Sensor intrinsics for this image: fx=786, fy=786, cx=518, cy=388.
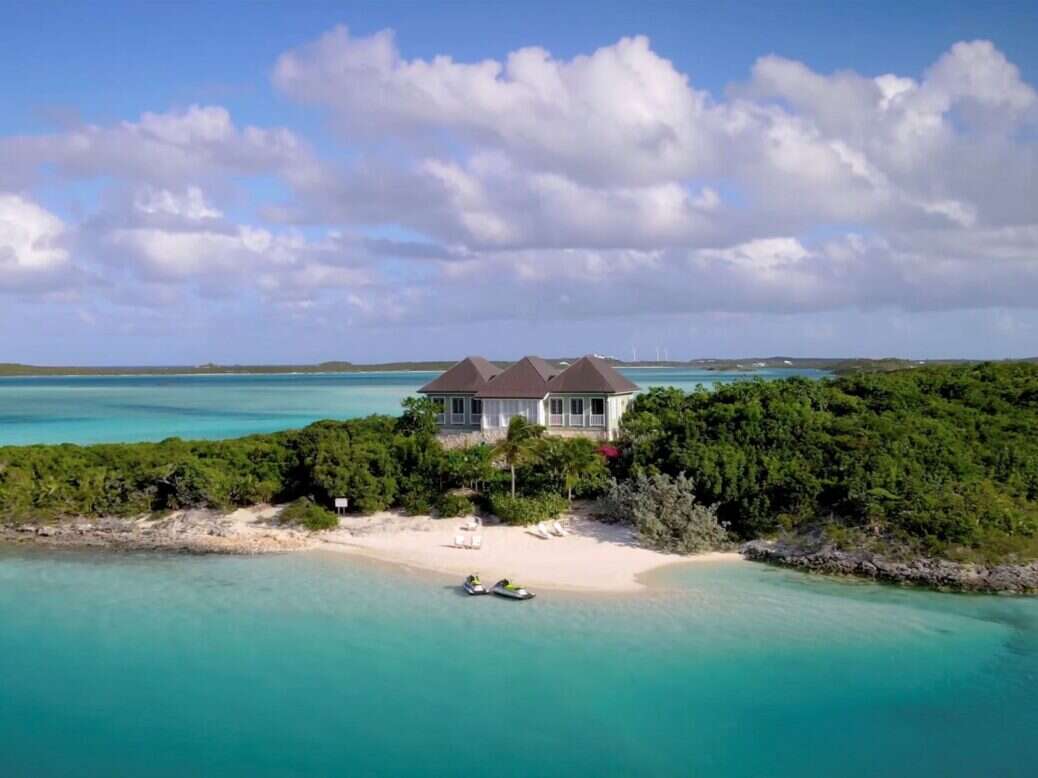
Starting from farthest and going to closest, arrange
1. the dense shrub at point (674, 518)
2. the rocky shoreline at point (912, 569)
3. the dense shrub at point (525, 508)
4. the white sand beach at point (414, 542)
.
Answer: the dense shrub at point (525, 508), the dense shrub at point (674, 518), the white sand beach at point (414, 542), the rocky shoreline at point (912, 569)

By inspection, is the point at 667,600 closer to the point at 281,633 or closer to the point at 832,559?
the point at 832,559

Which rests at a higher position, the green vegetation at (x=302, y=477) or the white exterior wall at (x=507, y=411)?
the white exterior wall at (x=507, y=411)

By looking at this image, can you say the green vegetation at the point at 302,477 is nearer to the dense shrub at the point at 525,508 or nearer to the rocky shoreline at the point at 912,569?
the dense shrub at the point at 525,508

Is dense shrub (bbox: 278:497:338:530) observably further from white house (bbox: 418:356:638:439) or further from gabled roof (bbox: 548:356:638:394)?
gabled roof (bbox: 548:356:638:394)

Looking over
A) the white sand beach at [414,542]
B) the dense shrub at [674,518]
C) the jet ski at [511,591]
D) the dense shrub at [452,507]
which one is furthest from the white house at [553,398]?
the jet ski at [511,591]

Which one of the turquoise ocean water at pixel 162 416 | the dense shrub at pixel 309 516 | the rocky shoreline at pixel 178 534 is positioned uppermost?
the turquoise ocean water at pixel 162 416

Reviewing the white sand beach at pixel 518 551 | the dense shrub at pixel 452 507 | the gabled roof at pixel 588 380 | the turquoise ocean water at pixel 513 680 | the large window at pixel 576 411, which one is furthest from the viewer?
the large window at pixel 576 411

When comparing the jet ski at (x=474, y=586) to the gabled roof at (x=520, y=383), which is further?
the gabled roof at (x=520, y=383)
